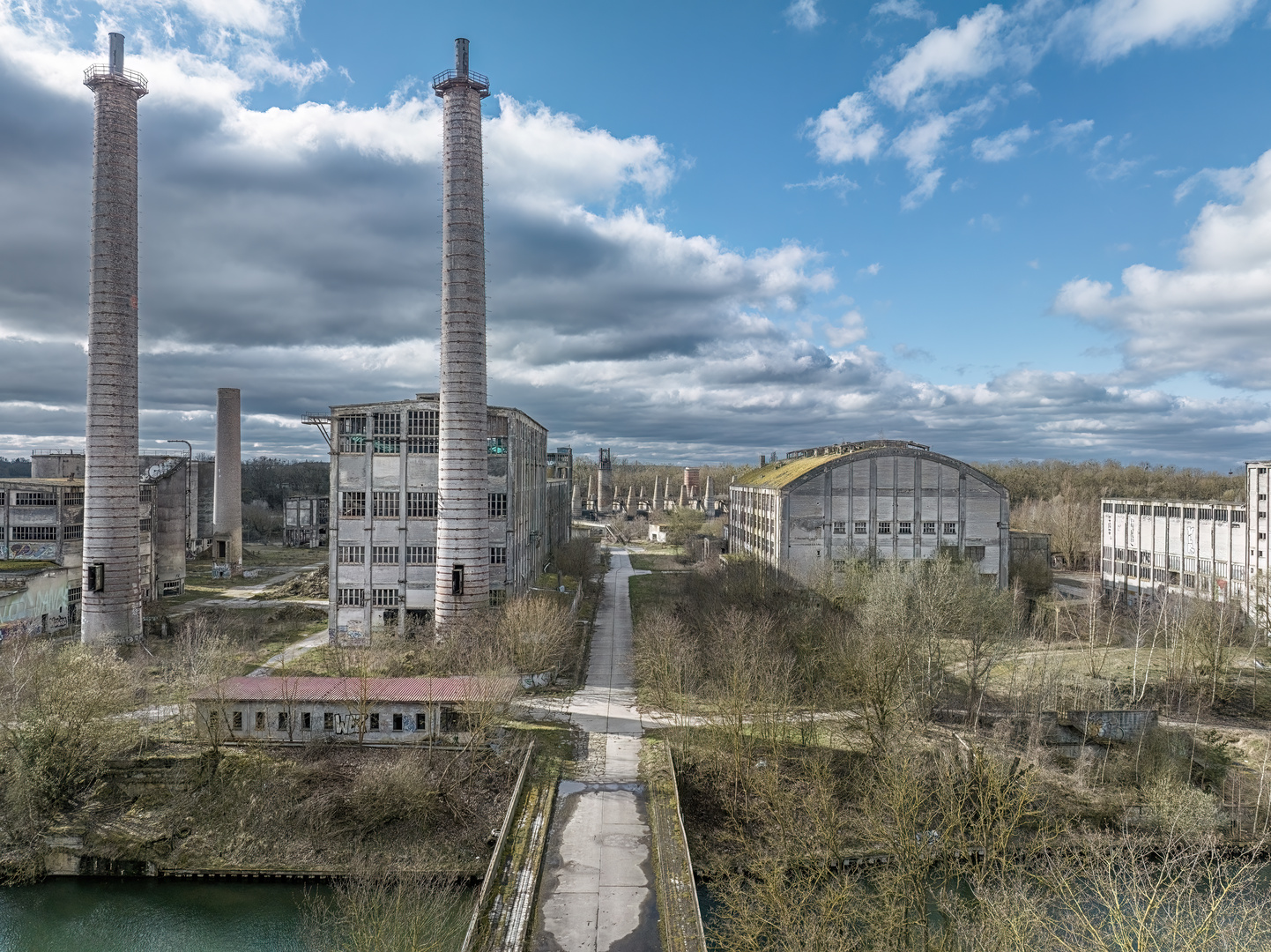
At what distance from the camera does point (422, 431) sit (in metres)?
39.8

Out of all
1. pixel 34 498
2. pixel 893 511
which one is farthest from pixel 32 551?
pixel 893 511

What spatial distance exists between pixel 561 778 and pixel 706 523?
69254mm

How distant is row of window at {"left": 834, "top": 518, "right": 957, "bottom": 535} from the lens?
4809 cm

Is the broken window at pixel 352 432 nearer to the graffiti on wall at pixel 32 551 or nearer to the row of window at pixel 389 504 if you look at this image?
the row of window at pixel 389 504

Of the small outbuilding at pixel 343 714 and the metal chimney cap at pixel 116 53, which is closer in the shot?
the small outbuilding at pixel 343 714

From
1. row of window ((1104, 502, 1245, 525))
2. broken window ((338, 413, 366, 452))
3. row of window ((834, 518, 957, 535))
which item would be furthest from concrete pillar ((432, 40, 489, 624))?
row of window ((1104, 502, 1245, 525))

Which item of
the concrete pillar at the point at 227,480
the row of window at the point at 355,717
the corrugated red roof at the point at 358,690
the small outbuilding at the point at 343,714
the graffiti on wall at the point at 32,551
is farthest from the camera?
the concrete pillar at the point at 227,480

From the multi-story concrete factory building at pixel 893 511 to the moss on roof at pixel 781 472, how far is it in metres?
1.55

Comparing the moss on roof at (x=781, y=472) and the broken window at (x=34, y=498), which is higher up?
the moss on roof at (x=781, y=472)

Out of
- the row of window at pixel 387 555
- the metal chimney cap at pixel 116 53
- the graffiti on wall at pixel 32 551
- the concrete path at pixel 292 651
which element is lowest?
the concrete path at pixel 292 651

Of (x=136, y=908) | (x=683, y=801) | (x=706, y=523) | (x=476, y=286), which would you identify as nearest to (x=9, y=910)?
(x=136, y=908)

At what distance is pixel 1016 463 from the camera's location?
5167 inches

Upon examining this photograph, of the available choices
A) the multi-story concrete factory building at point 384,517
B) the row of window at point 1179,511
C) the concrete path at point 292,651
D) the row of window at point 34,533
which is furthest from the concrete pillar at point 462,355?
the row of window at point 1179,511

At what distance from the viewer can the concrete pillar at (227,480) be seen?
225 ft
